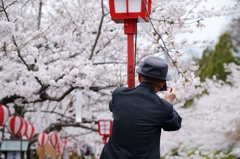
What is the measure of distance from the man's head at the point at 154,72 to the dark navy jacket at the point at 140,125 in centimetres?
8

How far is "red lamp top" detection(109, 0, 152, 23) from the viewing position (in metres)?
3.95

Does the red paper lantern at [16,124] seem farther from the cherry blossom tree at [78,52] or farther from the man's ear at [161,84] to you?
the man's ear at [161,84]

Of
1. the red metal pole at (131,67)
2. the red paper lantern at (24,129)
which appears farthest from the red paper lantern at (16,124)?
the red metal pole at (131,67)

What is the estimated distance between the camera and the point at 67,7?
30.6 feet

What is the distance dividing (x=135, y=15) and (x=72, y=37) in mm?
5090

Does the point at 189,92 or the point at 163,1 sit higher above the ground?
the point at 163,1

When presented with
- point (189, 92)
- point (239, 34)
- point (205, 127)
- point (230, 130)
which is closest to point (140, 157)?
point (189, 92)

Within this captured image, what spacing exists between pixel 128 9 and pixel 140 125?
4.70 ft

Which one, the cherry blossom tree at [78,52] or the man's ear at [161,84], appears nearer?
the man's ear at [161,84]

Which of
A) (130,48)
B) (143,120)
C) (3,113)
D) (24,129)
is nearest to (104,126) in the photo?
(24,129)

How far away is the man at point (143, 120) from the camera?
2.84 m

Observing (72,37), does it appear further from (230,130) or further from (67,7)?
(230,130)

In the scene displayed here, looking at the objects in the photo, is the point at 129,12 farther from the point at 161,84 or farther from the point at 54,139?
the point at 54,139

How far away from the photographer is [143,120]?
2.85 meters
